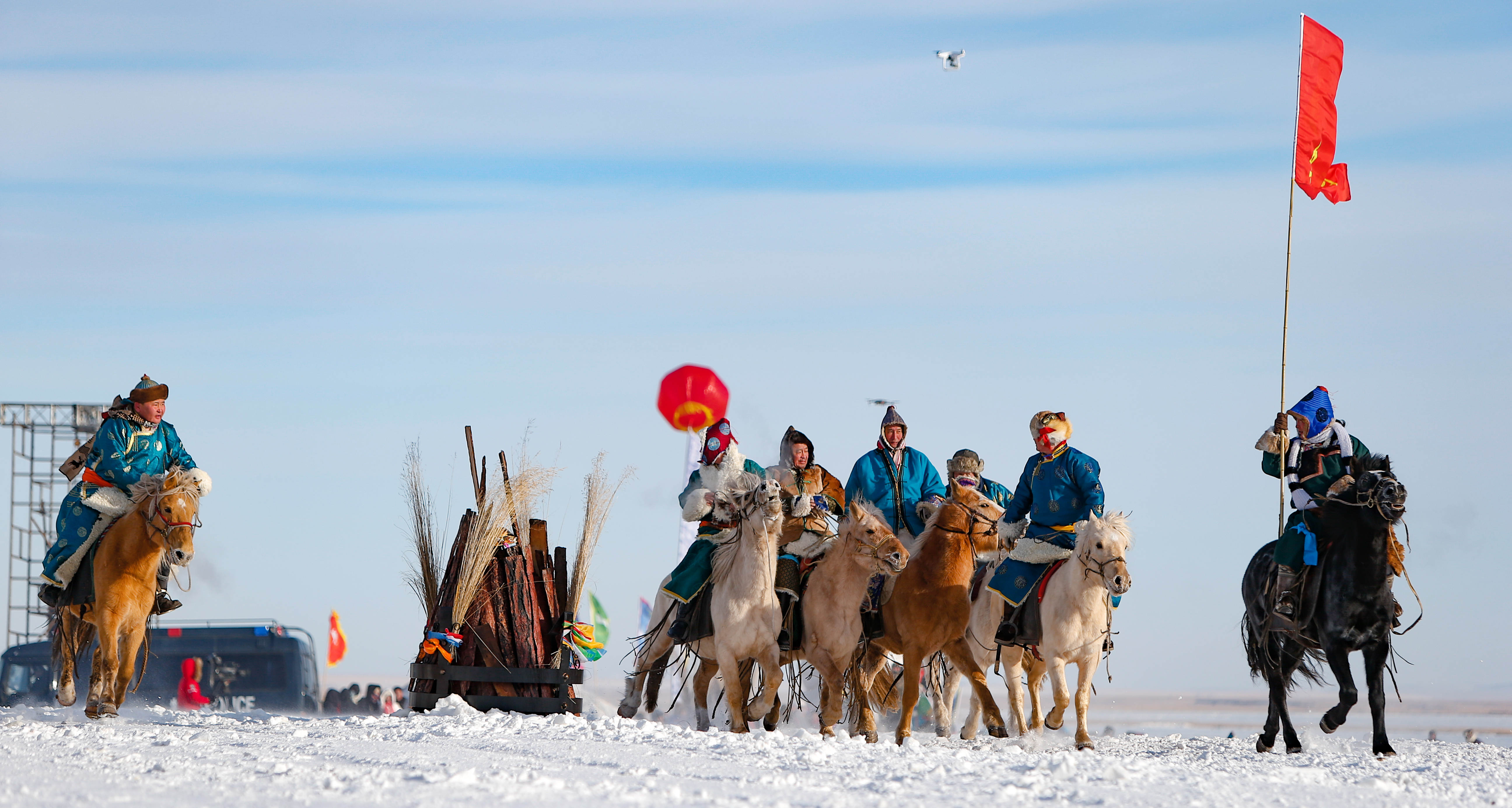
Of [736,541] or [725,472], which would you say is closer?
[736,541]

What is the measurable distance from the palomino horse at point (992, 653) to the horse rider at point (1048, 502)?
96 mm

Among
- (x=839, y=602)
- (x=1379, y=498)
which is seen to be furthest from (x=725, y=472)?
(x=1379, y=498)

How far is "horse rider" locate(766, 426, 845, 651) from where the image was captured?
10.4 m

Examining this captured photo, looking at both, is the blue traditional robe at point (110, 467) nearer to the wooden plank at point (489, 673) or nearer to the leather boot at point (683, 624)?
the wooden plank at point (489, 673)

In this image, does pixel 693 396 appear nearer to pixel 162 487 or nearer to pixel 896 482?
pixel 896 482

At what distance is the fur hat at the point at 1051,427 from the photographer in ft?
35.1

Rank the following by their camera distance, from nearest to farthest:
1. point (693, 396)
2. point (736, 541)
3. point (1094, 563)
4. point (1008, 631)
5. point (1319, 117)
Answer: point (1094, 563), point (736, 541), point (1008, 631), point (1319, 117), point (693, 396)

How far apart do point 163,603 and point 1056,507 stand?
6294mm

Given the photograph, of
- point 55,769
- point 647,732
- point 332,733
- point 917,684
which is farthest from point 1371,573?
point 55,769

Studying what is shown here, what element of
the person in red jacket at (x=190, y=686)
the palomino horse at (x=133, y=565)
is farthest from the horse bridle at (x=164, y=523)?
the person in red jacket at (x=190, y=686)

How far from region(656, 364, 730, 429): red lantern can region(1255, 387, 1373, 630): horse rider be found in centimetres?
652

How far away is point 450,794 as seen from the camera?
19.0 feet

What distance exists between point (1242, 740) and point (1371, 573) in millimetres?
2864

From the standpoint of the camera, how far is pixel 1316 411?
10.2 metres
